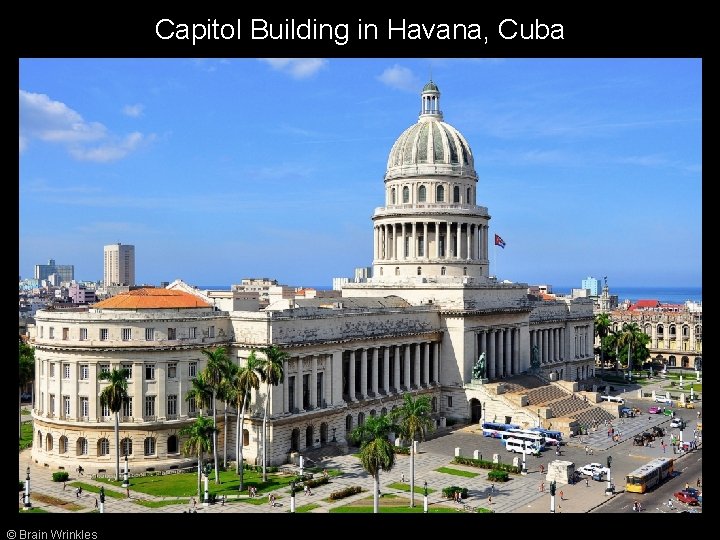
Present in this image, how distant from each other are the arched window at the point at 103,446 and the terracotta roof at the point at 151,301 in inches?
522

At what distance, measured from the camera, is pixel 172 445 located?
247 ft

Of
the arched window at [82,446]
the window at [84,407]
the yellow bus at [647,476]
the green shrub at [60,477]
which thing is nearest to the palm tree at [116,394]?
the window at [84,407]

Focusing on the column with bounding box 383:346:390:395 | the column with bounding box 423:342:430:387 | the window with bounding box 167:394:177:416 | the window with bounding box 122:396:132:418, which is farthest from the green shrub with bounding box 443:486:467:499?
the column with bounding box 423:342:430:387

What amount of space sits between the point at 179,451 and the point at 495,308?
5176 cm

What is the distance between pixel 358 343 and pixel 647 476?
118 feet

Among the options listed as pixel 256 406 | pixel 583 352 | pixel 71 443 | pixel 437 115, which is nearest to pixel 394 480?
pixel 256 406

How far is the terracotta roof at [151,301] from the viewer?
77.0m

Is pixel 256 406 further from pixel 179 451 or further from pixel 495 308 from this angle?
pixel 495 308

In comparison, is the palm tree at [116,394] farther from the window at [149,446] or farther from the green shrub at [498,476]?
the green shrub at [498,476]

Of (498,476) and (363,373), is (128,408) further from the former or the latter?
(498,476)

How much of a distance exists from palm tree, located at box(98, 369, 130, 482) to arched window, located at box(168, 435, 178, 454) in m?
5.64

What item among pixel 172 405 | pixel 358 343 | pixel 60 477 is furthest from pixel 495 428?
pixel 60 477

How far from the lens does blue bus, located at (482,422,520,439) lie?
91.2 meters
